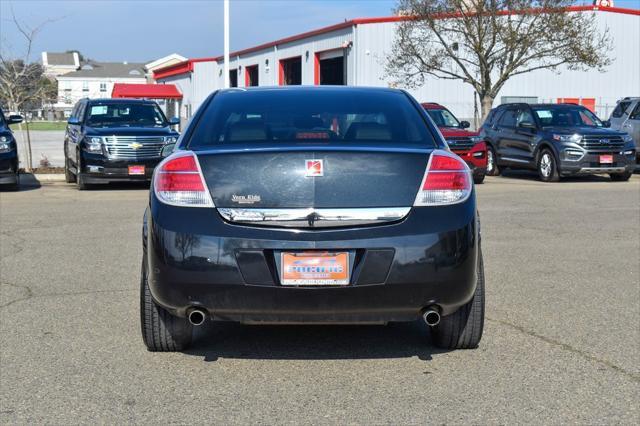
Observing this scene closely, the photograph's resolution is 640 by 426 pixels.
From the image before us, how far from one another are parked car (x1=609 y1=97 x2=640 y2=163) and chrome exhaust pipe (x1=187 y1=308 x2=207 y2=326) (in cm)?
1942

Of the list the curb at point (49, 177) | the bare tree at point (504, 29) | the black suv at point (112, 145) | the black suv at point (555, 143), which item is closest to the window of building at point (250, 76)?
the bare tree at point (504, 29)

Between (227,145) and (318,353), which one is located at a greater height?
(227,145)

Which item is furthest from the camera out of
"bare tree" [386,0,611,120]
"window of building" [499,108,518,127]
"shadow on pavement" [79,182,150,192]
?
"bare tree" [386,0,611,120]

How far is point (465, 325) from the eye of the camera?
5.14 meters

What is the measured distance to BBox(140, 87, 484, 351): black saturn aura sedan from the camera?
447 centimetres

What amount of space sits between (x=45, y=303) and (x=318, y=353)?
7.97 ft

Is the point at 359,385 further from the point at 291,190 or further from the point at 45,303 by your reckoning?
the point at 45,303

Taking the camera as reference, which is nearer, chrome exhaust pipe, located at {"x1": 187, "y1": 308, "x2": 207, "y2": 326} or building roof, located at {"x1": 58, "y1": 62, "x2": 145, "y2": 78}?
chrome exhaust pipe, located at {"x1": 187, "y1": 308, "x2": 207, "y2": 326}

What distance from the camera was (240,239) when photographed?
176 inches

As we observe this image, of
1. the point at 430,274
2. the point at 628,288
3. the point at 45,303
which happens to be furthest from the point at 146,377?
the point at 628,288

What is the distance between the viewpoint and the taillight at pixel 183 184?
459 cm

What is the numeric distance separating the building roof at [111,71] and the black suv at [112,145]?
117 meters

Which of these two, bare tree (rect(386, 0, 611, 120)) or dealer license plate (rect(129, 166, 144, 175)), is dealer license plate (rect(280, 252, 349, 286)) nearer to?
dealer license plate (rect(129, 166, 144, 175))

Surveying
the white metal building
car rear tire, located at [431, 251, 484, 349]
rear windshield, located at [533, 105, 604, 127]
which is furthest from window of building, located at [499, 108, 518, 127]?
car rear tire, located at [431, 251, 484, 349]
